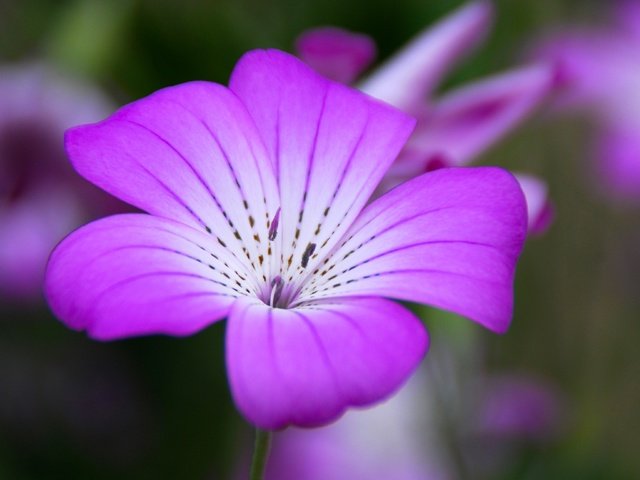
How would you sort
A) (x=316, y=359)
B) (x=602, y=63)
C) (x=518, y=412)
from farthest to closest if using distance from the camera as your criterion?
1. (x=602, y=63)
2. (x=518, y=412)
3. (x=316, y=359)

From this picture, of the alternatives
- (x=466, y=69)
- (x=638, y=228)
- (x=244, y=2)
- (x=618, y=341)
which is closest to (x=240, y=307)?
(x=466, y=69)

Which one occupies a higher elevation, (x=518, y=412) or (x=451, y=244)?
(x=451, y=244)

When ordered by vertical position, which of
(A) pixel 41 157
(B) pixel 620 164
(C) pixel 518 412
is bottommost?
(C) pixel 518 412

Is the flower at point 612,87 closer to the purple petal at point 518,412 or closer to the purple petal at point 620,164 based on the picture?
the purple petal at point 620,164

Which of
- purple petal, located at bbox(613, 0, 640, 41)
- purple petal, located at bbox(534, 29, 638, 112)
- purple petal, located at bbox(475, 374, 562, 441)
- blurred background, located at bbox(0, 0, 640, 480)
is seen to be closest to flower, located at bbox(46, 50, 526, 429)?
blurred background, located at bbox(0, 0, 640, 480)

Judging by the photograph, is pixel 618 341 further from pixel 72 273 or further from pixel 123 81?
pixel 72 273

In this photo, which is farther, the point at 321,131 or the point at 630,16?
the point at 630,16

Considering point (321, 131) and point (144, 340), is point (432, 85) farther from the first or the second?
point (144, 340)

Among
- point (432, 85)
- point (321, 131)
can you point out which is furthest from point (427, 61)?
point (321, 131)
